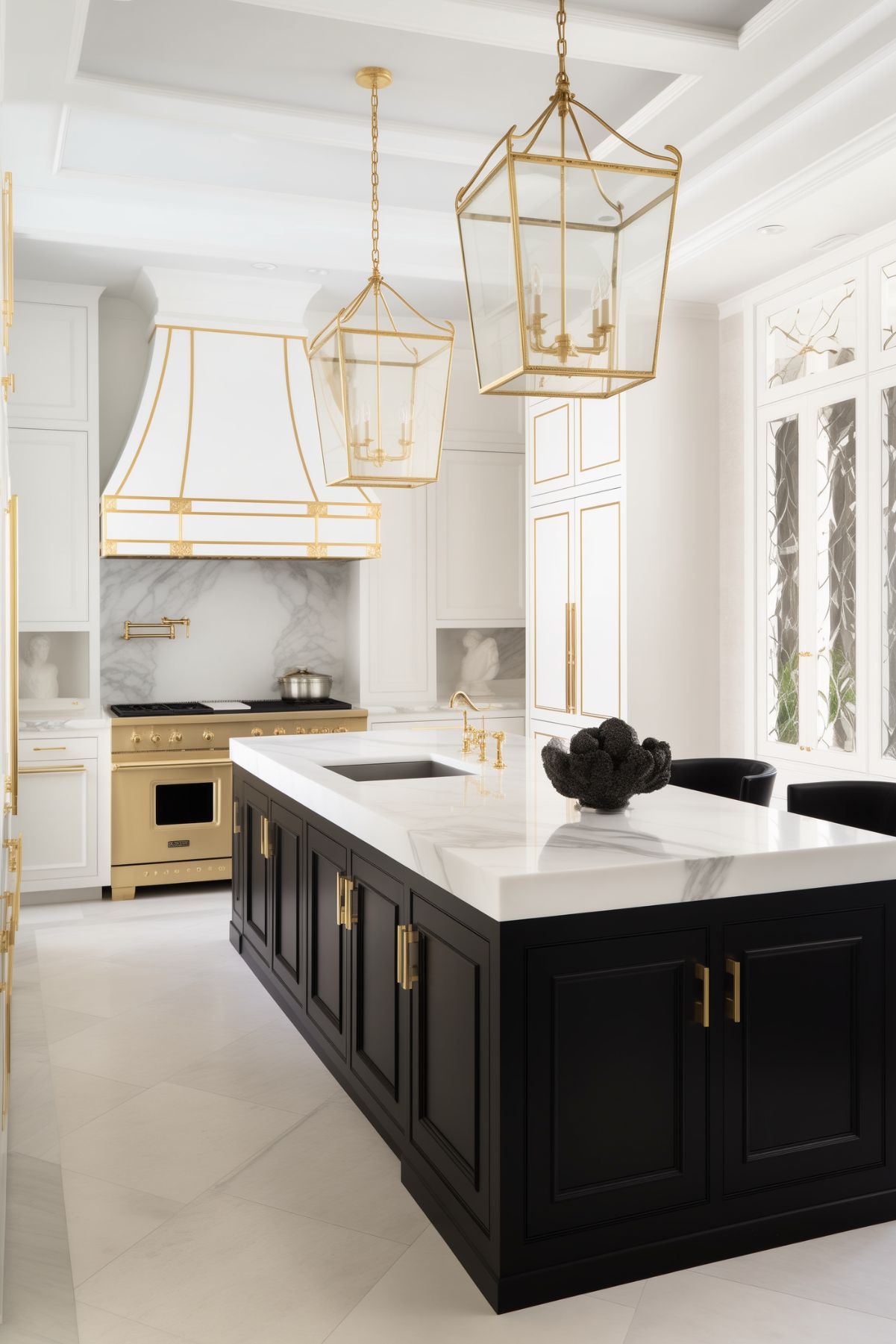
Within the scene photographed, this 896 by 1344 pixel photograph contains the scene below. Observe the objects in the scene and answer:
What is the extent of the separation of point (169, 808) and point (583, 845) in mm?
3472

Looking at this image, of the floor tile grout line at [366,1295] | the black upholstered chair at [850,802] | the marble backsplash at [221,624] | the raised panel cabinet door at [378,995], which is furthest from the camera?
the marble backsplash at [221,624]

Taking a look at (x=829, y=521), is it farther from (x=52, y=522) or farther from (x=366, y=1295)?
(x=52, y=522)

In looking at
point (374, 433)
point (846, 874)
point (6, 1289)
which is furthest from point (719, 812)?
point (6, 1289)

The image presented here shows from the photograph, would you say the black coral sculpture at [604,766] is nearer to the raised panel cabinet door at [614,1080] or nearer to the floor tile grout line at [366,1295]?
the raised panel cabinet door at [614,1080]

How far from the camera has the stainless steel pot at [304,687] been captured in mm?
5941

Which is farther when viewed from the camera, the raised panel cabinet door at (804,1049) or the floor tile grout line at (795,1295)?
the raised panel cabinet door at (804,1049)

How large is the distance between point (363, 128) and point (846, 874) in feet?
10.1

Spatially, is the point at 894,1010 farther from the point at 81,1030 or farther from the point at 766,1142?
the point at 81,1030

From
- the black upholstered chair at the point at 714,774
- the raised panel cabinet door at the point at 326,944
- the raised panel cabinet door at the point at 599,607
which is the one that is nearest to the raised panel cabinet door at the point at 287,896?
the raised panel cabinet door at the point at 326,944

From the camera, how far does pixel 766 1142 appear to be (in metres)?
2.29

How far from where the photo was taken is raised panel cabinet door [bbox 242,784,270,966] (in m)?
3.97

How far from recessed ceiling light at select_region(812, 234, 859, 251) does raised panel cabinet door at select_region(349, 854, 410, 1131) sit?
10.0 feet

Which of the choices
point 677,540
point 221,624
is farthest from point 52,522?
point 677,540

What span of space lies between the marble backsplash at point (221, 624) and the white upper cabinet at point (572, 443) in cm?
133
